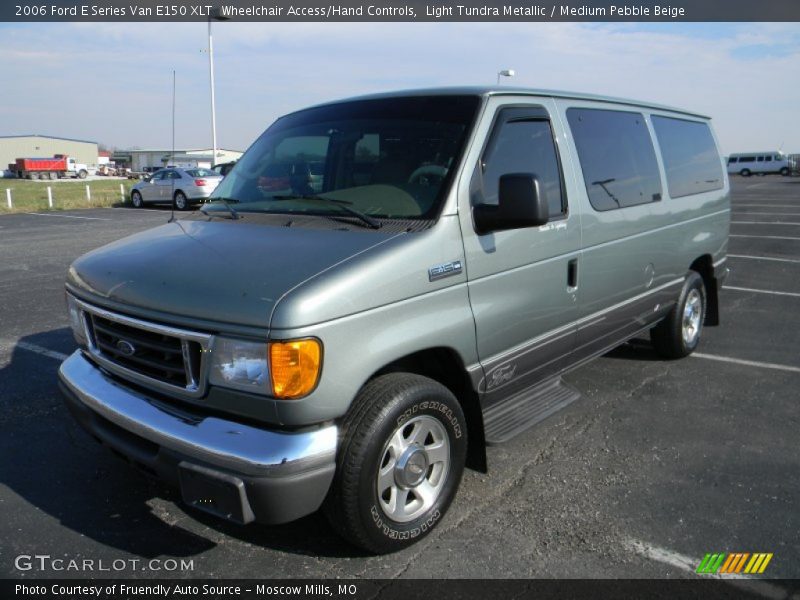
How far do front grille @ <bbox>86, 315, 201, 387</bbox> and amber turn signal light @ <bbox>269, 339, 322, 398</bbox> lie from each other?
400 millimetres

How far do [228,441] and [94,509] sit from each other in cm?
135

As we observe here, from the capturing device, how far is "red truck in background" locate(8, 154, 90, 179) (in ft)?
264

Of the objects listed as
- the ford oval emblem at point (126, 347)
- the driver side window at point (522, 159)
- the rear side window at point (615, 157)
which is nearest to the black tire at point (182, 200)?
the rear side window at point (615, 157)

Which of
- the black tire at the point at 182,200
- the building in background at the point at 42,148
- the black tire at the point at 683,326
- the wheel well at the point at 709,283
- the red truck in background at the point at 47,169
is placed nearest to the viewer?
the black tire at the point at 683,326

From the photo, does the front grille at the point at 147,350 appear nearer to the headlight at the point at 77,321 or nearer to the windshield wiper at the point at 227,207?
the headlight at the point at 77,321

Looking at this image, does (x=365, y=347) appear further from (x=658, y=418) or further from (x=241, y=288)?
(x=658, y=418)

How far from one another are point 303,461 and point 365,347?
52cm

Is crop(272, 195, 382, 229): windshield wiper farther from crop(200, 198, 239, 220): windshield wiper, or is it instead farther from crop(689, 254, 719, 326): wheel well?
crop(689, 254, 719, 326): wheel well

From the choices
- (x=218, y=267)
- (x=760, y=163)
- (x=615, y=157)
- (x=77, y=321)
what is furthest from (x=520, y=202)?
(x=760, y=163)

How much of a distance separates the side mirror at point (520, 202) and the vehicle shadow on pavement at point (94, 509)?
68.8 inches

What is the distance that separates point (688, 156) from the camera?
219 inches

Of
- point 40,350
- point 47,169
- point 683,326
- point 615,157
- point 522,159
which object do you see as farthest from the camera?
point 47,169

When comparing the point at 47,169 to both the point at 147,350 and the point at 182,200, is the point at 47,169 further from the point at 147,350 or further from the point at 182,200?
the point at 147,350

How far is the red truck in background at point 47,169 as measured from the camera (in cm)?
8050
